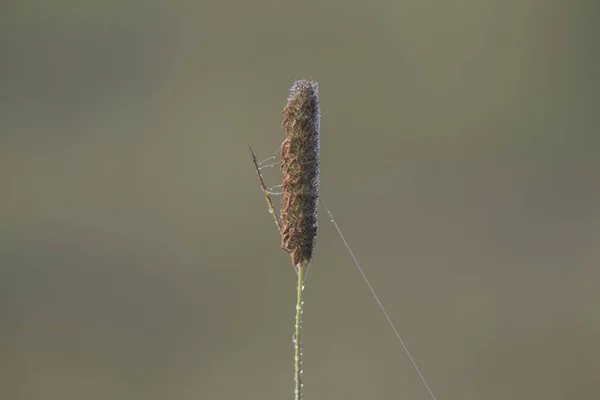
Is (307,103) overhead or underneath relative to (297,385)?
overhead

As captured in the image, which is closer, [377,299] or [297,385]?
[297,385]

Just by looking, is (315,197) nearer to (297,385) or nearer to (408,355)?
(297,385)

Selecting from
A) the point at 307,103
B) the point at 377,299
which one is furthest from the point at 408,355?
the point at 307,103

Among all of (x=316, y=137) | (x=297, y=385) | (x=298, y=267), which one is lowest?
(x=297, y=385)

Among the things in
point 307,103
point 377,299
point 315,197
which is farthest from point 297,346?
point 377,299

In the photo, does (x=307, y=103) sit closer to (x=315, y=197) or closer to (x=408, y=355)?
(x=315, y=197)

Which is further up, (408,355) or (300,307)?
(408,355)
